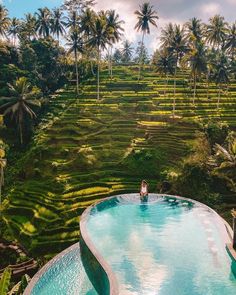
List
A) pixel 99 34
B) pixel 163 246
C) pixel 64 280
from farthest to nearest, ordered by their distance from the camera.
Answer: pixel 99 34 < pixel 64 280 < pixel 163 246

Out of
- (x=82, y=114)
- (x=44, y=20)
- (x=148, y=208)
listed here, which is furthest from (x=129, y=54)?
(x=148, y=208)

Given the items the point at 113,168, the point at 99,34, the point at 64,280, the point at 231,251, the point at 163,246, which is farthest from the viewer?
the point at 99,34

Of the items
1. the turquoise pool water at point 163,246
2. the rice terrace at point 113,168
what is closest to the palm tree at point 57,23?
the rice terrace at point 113,168

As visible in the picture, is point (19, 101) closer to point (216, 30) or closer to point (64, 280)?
point (64, 280)

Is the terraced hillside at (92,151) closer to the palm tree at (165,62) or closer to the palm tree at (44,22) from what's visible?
the palm tree at (165,62)

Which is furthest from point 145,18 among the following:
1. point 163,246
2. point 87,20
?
point 163,246

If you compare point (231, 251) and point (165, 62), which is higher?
point (165, 62)
